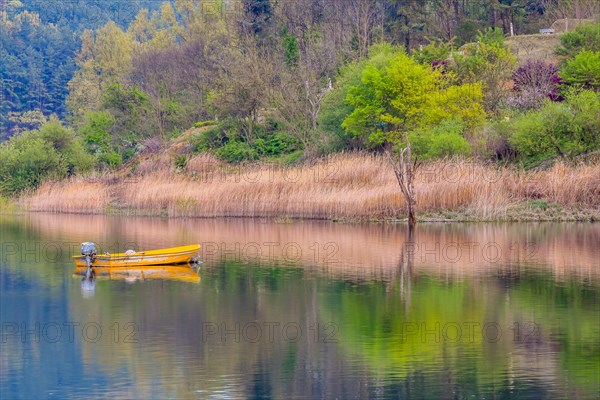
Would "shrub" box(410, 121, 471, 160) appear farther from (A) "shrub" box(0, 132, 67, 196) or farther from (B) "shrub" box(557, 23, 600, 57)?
(A) "shrub" box(0, 132, 67, 196)

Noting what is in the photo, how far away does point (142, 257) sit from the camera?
30.9 m

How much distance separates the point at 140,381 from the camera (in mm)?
17781

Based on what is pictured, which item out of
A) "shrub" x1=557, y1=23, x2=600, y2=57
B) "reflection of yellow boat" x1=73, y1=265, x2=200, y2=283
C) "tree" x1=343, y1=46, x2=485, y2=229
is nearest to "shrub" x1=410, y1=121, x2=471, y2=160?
"tree" x1=343, y1=46, x2=485, y2=229

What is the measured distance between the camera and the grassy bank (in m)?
41.1

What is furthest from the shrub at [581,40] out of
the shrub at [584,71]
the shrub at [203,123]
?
the shrub at [203,123]

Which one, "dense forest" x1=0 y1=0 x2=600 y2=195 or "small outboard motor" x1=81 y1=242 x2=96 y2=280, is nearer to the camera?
"small outboard motor" x1=81 y1=242 x2=96 y2=280

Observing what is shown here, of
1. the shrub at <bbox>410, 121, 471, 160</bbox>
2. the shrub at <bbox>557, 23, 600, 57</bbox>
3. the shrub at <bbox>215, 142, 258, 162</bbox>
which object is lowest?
the shrub at <bbox>410, 121, 471, 160</bbox>

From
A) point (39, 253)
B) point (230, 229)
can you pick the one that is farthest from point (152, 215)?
point (39, 253)

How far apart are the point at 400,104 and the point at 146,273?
2345 centimetres

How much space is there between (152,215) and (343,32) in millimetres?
29629

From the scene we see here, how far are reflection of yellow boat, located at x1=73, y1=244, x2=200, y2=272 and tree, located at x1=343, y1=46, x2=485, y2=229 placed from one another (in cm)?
2101

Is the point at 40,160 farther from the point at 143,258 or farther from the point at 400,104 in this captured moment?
the point at 143,258

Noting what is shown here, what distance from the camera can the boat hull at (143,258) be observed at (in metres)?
30.9

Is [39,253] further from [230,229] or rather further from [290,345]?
[290,345]
